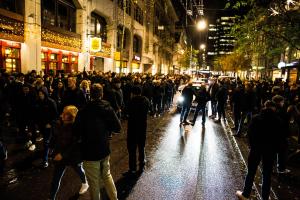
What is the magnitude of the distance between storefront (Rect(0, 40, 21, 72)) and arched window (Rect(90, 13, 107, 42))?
35.6ft

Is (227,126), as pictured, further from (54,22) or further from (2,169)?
(54,22)

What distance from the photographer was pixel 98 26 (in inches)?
1161

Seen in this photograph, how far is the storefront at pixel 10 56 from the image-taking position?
15.8 meters

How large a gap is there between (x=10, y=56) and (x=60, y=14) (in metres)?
7.31

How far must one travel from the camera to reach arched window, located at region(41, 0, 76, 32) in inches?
802

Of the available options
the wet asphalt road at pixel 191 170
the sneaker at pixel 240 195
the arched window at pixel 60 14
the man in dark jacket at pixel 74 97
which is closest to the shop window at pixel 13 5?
the arched window at pixel 60 14

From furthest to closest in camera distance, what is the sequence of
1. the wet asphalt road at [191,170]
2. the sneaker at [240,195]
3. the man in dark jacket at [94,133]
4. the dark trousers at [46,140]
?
the dark trousers at [46,140] → the wet asphalt road at [191,170] → the sneaker at [240,195] → the man in dark jacket at [94,133]

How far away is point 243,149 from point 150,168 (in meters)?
3.53

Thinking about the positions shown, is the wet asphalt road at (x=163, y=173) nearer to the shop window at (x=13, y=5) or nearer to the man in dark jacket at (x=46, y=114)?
the man in dark jacket at (x=46, y=114)

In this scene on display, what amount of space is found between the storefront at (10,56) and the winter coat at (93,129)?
13.2 metres

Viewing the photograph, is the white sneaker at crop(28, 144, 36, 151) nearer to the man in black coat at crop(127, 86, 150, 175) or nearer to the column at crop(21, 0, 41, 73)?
the man in black coat at crop(127, 86, 150, 175)

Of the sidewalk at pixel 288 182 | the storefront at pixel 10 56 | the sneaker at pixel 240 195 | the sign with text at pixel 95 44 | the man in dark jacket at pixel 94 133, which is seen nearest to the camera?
the man in dark jacket at pixel 94 133

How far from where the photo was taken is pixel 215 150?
8.75 meters

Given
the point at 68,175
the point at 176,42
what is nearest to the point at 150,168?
the point at 68,175
